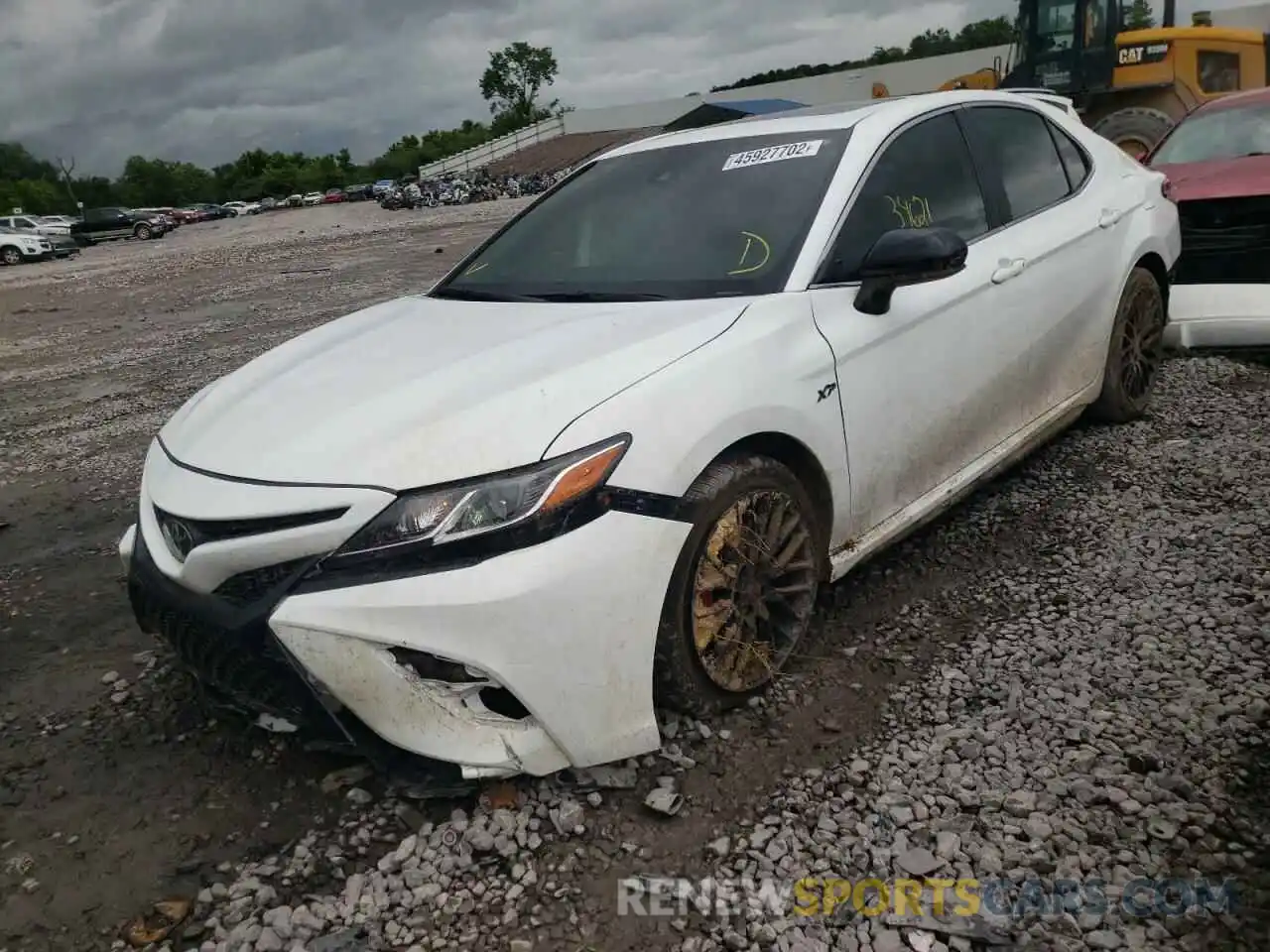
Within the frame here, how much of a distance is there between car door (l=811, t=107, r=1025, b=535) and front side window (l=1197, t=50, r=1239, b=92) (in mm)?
11283

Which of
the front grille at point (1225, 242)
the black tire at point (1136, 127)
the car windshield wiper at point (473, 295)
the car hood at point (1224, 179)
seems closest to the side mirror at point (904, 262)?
the car windshield wiper at point (473, 295)

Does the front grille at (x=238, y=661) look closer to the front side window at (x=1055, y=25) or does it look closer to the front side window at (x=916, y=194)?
the front side window at (x=916, y=194)

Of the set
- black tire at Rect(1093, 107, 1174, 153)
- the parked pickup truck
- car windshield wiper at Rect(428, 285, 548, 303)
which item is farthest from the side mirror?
the parked pickup truck

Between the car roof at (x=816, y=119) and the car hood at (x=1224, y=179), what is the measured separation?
93.3 inches

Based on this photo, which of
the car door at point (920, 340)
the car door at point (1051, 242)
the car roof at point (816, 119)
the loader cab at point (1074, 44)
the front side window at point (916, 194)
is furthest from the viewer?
the loader cab at point (1074, 44)

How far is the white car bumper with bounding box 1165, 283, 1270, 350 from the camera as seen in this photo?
17.5ft

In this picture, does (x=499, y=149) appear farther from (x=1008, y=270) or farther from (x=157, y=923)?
(x=157, y=923)

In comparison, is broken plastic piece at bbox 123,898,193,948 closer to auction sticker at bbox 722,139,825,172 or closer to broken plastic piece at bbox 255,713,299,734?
broken plastic piece at bbox 255,713,299,734

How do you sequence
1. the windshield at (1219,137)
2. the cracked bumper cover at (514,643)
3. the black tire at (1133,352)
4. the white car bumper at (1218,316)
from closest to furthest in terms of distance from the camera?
the cracked bumper cover at (514,643)
the black tire at (1133,352)
the white car bumper at (1218,316)
the windshield at (1219,137)

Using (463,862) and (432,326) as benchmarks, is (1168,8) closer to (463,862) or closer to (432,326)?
(432,326)

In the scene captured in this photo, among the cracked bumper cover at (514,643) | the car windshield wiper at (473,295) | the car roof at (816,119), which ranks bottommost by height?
the cracked bumper cover at (514,643)

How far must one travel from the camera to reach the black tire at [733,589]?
2.42 meters

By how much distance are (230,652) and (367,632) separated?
395 mm

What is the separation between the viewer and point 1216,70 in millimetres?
12367
